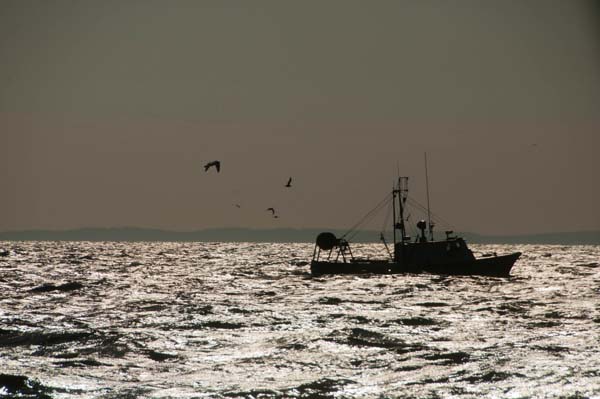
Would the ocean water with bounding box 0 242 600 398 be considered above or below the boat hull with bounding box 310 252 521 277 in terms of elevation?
below

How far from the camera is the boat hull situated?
218 ft

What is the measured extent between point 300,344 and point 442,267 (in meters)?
39.8

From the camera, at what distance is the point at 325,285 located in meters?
61.6

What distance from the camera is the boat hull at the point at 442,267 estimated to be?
218ft

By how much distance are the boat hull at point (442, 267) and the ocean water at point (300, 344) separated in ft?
47.4

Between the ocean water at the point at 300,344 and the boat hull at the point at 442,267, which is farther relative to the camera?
the boat hull at the point at 442,267

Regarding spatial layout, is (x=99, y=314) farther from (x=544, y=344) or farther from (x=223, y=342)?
(x=544, y=344)

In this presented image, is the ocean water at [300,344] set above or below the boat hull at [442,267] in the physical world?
below

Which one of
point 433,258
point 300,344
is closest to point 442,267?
point 433,258

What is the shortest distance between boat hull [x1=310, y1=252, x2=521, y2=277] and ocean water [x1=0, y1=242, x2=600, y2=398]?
14434 mm

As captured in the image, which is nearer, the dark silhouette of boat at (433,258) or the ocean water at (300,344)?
the ocean water at (300,344)

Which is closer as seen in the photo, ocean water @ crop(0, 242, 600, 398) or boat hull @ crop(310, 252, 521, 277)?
ocean water @ crop(0, 242, 600, 398)

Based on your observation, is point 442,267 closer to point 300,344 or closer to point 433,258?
point 433,258

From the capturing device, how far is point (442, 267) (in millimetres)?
66562
